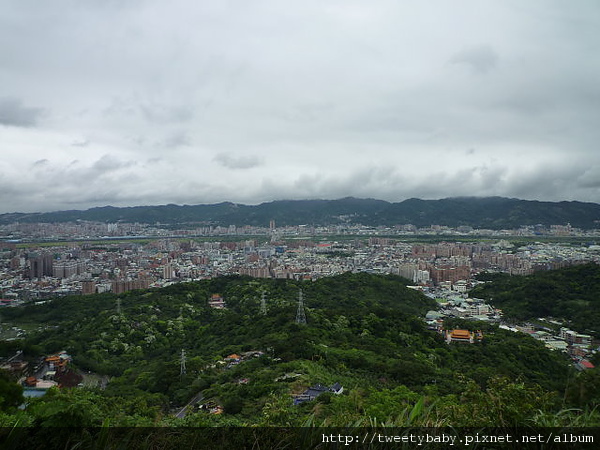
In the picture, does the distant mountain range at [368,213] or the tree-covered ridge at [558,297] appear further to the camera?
the distant mountain range at [368,213]

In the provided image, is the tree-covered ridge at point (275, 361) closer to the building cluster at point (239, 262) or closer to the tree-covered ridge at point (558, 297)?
the tree-covered ridge at point (558, 297)

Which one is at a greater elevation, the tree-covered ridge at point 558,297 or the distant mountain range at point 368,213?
the distant mountain range at point 368,213

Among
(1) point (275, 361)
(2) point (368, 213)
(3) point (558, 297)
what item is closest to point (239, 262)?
(3) point (558, 297)

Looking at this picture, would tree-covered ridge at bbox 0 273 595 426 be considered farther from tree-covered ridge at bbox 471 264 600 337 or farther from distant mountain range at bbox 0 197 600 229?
distant mountain range at bbox 0 197 600 229

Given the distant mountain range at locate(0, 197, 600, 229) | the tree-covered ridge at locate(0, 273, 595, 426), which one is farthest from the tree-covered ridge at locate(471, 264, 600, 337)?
the distant mountain range at locate(0, 197, 600, 229)

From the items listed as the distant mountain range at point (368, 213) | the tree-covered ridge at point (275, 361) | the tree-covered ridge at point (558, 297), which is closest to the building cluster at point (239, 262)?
the tree-covered ridge at point (558, 297)

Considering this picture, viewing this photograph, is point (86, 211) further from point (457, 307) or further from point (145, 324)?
point (457, 307)
